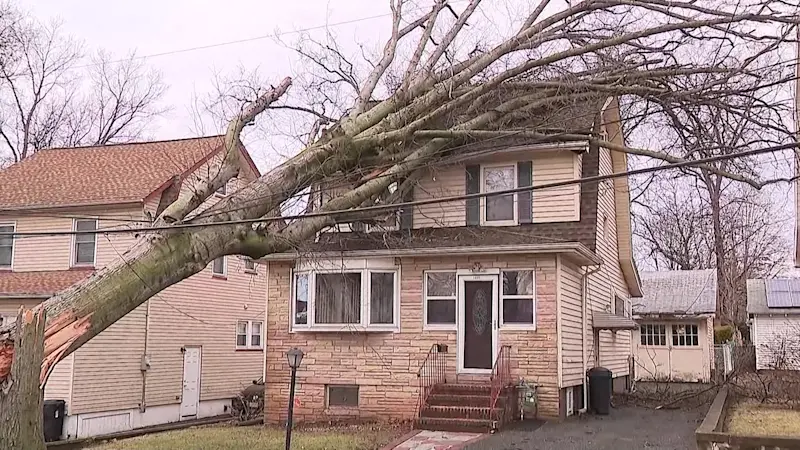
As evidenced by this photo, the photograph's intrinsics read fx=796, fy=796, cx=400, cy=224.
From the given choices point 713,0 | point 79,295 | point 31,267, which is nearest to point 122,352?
point 31,267

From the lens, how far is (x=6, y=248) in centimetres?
2055

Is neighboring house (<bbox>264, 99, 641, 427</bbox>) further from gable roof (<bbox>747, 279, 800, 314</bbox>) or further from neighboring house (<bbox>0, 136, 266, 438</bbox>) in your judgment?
gable roof (<bbox>747, 279, 800, 314</bbox>)

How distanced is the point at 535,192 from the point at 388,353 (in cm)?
432

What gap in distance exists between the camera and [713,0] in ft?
45.1

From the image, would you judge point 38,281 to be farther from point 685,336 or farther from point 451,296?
point 685,336

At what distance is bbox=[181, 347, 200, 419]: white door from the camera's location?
70.7ft

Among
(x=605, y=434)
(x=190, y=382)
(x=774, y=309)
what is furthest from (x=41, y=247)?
(x=774, y=309)

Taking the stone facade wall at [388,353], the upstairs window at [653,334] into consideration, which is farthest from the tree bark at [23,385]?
the upstairs window at [653,334]

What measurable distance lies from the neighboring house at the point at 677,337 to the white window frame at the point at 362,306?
14.3 m

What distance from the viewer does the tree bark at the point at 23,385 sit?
8484 millimetres

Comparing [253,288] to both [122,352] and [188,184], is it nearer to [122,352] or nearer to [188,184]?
[188,184]

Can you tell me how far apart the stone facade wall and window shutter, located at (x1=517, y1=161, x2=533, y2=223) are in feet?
4.42

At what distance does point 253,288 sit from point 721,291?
2485 centimetres

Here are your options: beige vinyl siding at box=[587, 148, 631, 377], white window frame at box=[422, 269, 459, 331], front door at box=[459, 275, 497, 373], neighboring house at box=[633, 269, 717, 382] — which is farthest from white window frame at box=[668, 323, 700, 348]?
white window frame at box=[422, 269, 459, 331]
